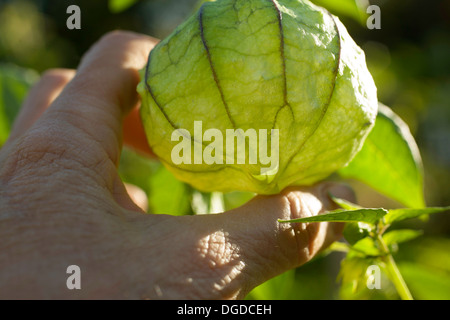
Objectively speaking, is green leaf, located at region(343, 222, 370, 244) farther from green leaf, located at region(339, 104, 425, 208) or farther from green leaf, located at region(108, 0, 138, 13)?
green leaf, located at region(108, 0, 138, 13)

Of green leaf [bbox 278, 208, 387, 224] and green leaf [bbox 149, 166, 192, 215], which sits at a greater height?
green leaf [bbox 149, 166, 192, 215]

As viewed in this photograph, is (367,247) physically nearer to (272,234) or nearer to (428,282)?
(272,234)

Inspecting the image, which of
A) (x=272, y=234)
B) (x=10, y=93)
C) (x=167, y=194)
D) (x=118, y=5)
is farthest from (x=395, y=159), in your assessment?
(x=10, y=93)

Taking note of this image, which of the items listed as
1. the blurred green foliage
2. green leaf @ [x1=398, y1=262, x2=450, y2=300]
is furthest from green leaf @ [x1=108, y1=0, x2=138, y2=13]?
green leaf @ [x1=398, y1=262, x2=450, y2=300]

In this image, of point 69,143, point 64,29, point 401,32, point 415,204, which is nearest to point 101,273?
point 69,143

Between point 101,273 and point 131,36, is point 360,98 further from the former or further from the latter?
point 131,36

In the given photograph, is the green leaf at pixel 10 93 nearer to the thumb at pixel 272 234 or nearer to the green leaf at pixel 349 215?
the thumb at pixel 272 234

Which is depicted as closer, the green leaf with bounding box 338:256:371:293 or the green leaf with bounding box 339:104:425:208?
the green leaf with bounding box 338:256:371:293
